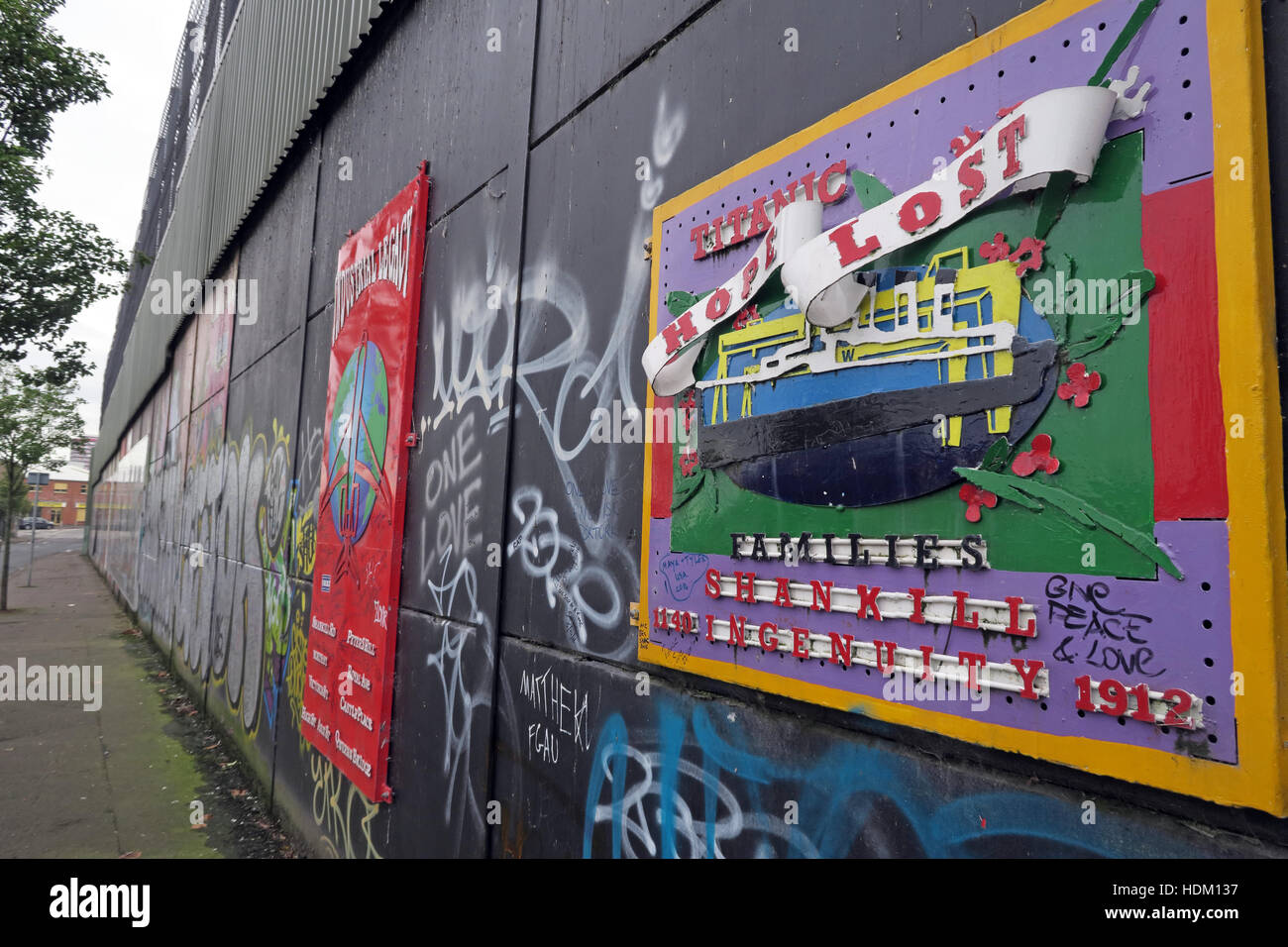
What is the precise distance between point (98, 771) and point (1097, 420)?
813 cm

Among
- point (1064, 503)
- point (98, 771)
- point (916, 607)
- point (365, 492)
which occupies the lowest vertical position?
point (98, 771)

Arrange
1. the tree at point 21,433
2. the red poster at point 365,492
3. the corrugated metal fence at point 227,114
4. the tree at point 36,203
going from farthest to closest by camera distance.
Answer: the tree at point 21,433
the tree at point 36,203
the corrugated metal fence at point 227,114
the red poster at point 365,492

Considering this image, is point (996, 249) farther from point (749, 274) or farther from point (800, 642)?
point (800, 642)

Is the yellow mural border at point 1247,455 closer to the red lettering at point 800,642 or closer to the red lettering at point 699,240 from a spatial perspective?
the red lettering at point 800,642

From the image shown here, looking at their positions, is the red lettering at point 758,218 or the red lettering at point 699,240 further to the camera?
the red lettering at point 699,240

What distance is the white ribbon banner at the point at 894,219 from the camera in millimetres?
1253

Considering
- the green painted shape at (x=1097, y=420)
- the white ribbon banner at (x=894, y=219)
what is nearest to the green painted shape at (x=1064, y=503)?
the green painted shape at (x=1097, y=420)

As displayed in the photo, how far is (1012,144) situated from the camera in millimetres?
1348

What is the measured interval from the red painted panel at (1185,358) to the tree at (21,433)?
65.3 ft

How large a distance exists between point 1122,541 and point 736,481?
2.94 feet

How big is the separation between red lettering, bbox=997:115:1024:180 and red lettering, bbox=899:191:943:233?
0.15 metres

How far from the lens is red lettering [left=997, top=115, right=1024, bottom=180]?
4.37 feet

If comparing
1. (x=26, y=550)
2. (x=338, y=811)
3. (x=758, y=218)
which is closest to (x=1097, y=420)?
(x=758, y=218)

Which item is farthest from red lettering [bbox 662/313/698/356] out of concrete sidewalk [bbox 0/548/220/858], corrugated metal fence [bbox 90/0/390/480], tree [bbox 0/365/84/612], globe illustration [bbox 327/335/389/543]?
tree [bbox 0/365/84/612]
